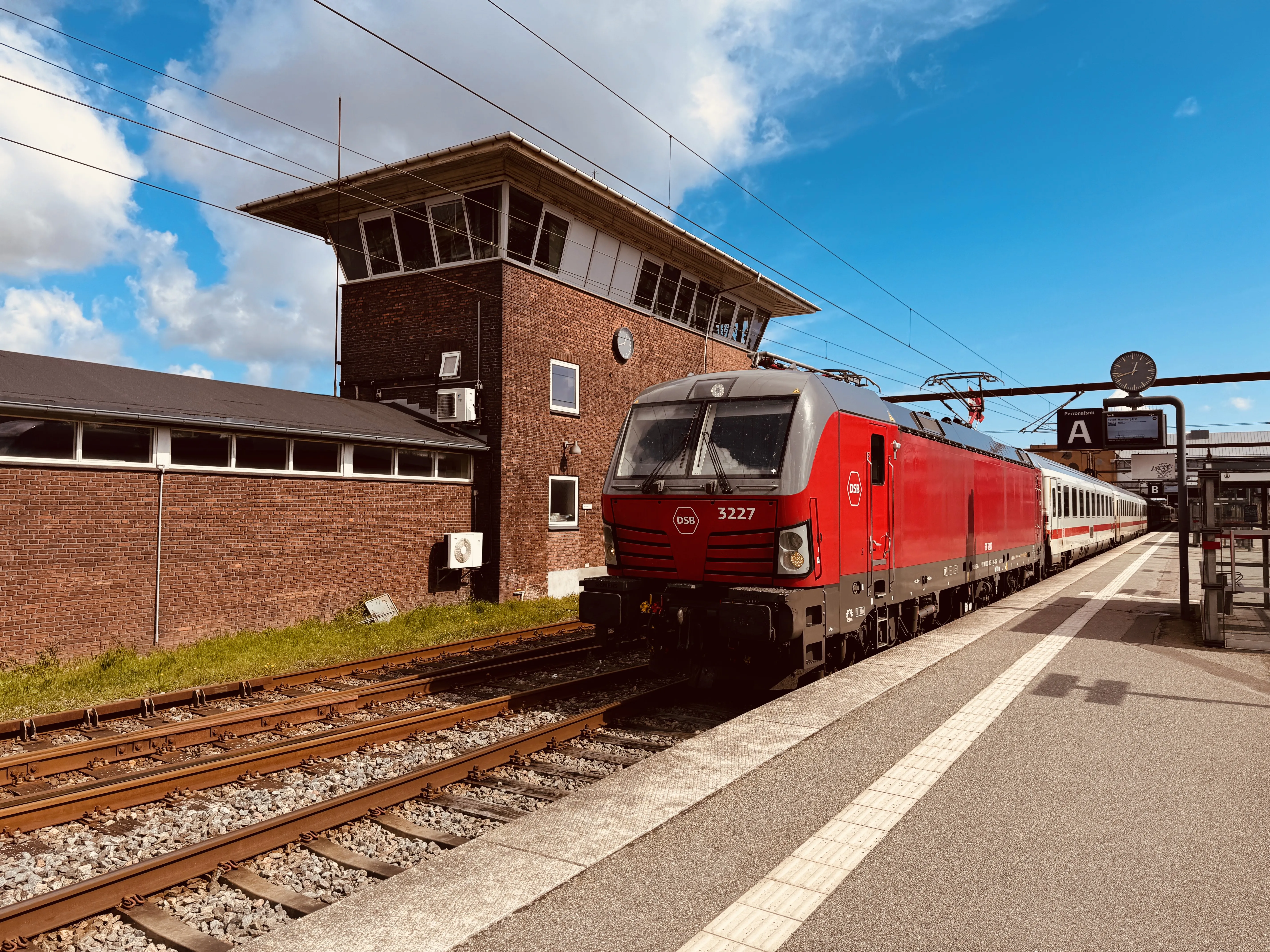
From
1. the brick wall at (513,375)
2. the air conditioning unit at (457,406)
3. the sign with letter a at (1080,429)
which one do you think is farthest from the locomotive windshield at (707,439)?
the sign with letter a at (1080,429)

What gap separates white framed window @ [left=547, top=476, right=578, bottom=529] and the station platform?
436 inches

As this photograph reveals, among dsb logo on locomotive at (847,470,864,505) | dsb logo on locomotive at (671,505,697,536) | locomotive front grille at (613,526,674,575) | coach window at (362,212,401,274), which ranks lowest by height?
locomotive front grille at (613,526,674,575)

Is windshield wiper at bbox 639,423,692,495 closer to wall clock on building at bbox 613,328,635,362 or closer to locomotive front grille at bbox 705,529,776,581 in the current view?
locomotive front grille at bbox 705,529,776,581

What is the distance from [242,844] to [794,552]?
4.94 meters

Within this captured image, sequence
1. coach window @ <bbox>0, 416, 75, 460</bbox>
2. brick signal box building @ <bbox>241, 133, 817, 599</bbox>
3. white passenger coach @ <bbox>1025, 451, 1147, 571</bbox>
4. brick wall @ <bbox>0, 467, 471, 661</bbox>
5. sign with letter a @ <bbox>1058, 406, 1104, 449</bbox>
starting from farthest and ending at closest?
white passenger coach @ <bbox>1025, 451, 1147, 571</bbox> < sign with letter a @ <bbox>1058, 406, 1104, 449</bbox> < brick signal box building @ <bbox>241, 133, 817, 599</bbox> < brick wall @ <bbox>0, 467, 471, 661</bbox> < coach window @ <bbox>0, 416, 75, 460</bbox>

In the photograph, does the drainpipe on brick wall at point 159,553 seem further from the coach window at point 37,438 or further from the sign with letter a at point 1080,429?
the sign with letter a at point 1080,429

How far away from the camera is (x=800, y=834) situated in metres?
4.45

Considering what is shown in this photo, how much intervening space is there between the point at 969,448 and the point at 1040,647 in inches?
157

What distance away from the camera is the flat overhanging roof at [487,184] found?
53.0 feet

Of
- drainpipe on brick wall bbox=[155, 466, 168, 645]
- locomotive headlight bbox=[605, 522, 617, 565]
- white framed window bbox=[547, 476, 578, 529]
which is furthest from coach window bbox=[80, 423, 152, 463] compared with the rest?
white framed window bbox=[547, 476, 578, 529]

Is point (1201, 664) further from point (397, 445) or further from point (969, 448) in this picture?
point (397, 445)

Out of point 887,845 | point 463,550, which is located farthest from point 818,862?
point 463,550

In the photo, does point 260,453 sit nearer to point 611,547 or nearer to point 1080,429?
point 611,547

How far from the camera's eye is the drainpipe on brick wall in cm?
1112
